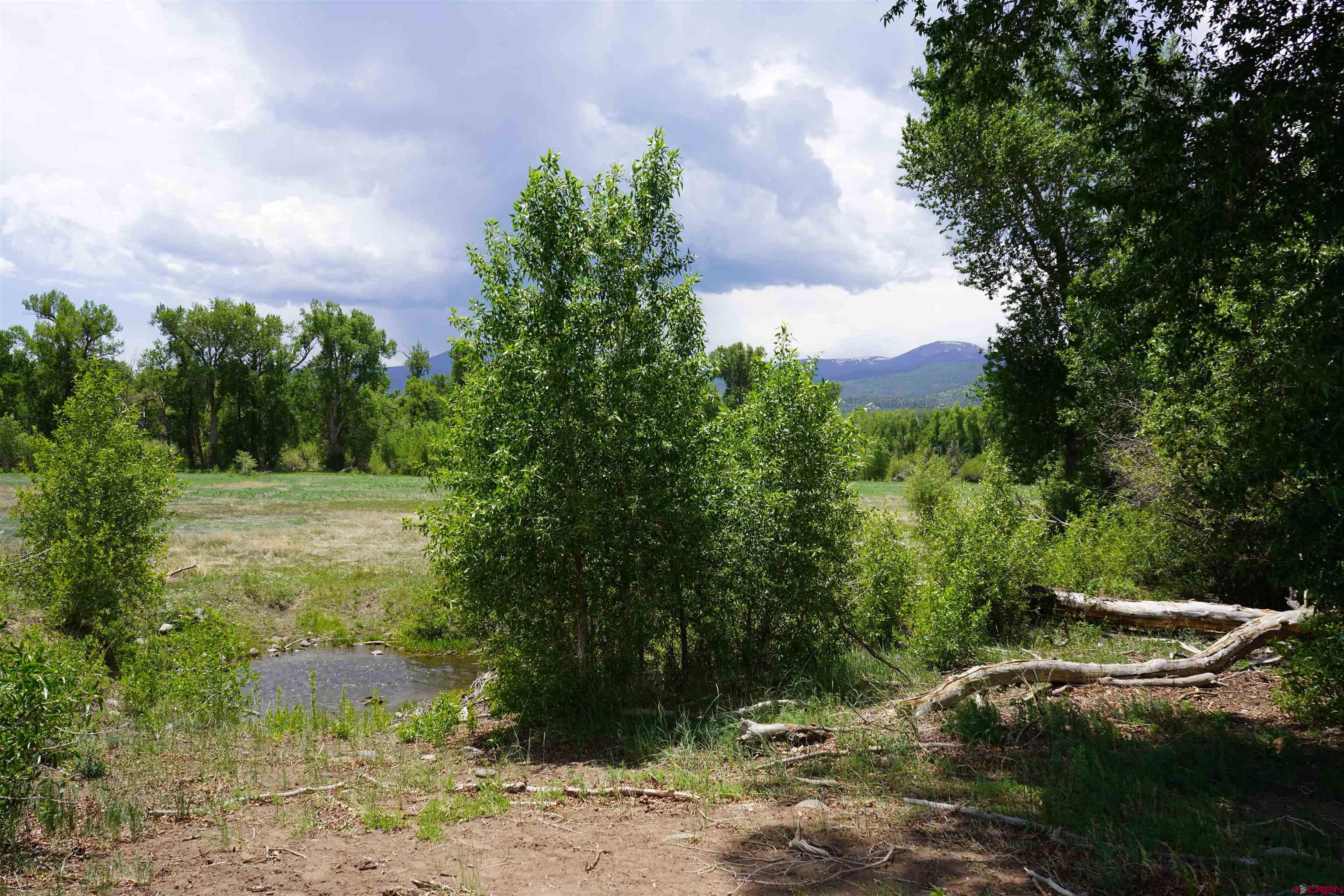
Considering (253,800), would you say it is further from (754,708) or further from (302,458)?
(302,458)

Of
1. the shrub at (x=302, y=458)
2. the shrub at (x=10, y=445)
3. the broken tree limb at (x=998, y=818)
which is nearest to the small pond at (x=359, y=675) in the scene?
the broken tree limb at (x=998, y=818)

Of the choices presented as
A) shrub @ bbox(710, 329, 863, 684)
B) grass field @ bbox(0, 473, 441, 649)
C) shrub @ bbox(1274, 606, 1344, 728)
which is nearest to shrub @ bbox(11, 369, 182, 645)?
grass field @ bbox(0, 473, 441, 649)

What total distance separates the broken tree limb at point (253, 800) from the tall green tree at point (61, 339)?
2734 inches

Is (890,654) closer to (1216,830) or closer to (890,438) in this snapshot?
(1216,830)

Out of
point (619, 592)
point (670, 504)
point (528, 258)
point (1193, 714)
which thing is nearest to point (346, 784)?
point (619, 592)

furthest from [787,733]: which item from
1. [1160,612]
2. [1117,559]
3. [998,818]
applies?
[1117,559]

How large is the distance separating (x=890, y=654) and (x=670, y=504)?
4.82m

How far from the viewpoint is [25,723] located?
18.4ft

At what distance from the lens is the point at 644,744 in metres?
8.44

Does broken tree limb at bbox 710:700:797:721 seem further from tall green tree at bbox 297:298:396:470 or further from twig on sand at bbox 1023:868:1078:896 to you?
tall green tree at bbox 297:298:396:470

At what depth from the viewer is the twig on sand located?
13.5 feet

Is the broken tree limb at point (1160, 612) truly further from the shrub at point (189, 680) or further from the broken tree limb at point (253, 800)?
the shrub at point (189, 680)

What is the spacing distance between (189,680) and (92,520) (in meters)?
3.81

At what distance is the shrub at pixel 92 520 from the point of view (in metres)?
12.0
